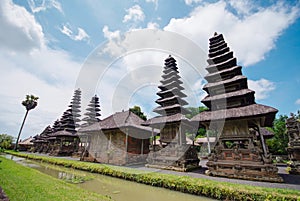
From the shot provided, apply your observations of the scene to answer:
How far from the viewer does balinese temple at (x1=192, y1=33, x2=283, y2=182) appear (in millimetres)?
8227

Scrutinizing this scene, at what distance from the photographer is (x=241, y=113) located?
898cm

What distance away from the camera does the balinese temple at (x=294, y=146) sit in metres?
10.1

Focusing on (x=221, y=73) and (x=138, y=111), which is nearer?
(x=221, y=73)

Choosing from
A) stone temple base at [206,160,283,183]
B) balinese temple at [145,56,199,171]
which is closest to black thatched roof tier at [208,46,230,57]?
balinese temple at [145,56,199,171]

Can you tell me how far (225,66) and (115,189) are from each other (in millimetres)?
10899

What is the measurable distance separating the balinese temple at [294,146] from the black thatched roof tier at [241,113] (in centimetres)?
260

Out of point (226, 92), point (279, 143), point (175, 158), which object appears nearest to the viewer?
point (226, 92)

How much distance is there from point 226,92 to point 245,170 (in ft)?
16.2

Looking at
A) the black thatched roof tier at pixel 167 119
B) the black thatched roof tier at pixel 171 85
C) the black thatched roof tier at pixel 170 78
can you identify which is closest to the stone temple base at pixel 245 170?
the black thatched roof tier at pixel 167 119

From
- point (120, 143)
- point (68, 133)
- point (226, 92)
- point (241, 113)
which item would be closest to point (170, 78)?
point (226, 92)

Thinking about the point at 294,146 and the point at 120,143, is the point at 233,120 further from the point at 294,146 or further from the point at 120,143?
the point at 120,143

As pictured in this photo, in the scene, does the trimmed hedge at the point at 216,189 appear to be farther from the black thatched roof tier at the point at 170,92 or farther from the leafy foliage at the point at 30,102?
the leafy foliage at the point at 30,102

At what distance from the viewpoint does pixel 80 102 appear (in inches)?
1379

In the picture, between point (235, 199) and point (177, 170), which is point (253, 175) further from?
point (177, 170)
